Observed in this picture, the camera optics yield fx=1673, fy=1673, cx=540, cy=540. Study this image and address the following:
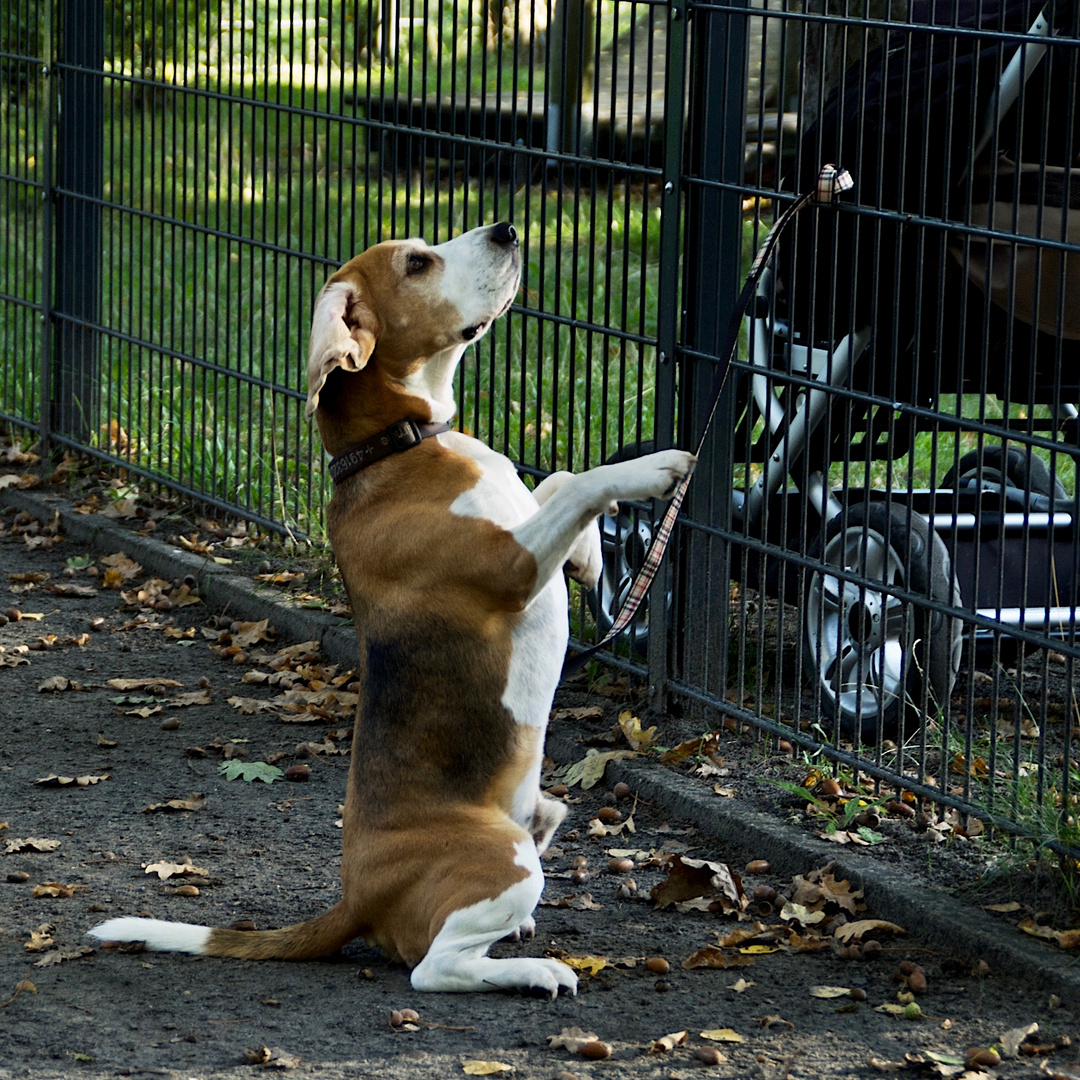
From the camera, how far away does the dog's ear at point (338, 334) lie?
12.9 feet

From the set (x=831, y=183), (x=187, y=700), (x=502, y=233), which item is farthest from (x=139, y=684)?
(x=831, y=183)

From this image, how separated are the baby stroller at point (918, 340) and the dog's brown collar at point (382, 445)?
112 centimetres

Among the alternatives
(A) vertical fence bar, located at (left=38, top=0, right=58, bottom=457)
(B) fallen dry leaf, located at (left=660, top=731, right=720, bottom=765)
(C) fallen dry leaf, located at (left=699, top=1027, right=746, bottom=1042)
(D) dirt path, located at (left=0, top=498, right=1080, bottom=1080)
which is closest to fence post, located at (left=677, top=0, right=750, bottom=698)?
(B) fallen dry leaf, located at (left=660, top=731, right=720, bottom=765)

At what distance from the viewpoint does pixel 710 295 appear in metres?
5.14

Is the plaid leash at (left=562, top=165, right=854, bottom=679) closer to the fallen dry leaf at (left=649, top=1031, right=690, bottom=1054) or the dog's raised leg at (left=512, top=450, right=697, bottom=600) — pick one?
the dog's raised leg at (left=512, top=450, right=697, bottom=600)

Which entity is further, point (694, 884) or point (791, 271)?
point (791, 271)

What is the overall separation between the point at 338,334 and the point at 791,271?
4.61ft

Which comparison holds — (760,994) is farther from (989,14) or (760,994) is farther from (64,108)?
(64,108)

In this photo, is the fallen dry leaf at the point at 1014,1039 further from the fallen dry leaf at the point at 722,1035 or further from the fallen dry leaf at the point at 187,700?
the fallen dry leaf at the point at 187,700

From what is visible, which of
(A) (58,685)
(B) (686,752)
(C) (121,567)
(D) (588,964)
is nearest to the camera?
(D) (588,964)

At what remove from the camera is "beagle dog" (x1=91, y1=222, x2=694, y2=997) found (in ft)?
12.3

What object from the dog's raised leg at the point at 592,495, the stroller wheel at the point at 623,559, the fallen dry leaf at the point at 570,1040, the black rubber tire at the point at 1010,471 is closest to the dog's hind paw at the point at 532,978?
the fallen dry leaf at the point at 570,1040

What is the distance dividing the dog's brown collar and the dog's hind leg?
3.61 feet

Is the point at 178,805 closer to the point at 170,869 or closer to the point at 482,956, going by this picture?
the point at 170,869
